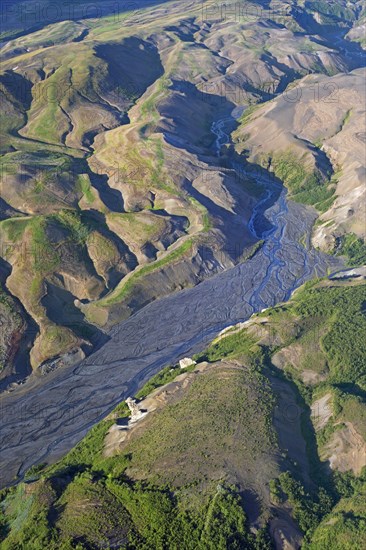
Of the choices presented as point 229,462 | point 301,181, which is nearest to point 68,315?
point 229,462

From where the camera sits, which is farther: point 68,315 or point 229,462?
point 68,315

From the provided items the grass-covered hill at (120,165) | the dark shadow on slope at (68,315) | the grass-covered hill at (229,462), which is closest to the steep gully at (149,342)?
the dark shadow on slope at (68,315)

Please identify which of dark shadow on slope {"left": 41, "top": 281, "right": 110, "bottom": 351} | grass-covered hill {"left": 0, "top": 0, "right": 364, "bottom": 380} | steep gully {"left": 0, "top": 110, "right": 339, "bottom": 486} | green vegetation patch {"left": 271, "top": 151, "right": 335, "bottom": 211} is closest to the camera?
steep gully {"left": 0, "top": 110, "right": 339, "bottom": 486}

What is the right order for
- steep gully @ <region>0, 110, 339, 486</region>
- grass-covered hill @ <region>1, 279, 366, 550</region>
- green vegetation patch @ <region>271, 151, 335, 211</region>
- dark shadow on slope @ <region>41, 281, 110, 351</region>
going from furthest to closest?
green vegetation patch @ <region>271, 151, 335, 211</region>
dark shadow on slope @ <region>41, 281, 110, 351</region>
steep gully @ <region>0, 110, 339, 486</region>
grass-covered hill @ <region>1, 279, 366, 550</region>

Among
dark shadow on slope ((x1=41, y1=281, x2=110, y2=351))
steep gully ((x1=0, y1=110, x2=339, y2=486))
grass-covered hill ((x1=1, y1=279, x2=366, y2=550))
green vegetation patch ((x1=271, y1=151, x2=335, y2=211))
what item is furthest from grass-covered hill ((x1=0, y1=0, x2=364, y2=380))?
grass-covered hill ((x1=1, y1=279, x2=366, y2=550))

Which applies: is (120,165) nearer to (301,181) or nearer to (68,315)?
(301,181)

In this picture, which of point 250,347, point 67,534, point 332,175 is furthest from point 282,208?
point 67,534

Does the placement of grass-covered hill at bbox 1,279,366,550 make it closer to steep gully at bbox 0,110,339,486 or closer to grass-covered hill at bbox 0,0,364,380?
steep gully at bbox 0,110,339,486
